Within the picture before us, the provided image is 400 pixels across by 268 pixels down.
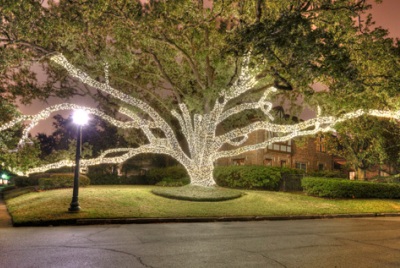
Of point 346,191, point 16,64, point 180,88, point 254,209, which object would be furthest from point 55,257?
point 346,191

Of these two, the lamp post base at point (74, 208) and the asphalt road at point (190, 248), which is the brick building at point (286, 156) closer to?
the lamp post base at point (74, 208)

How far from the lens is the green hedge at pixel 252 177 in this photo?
2742 cm

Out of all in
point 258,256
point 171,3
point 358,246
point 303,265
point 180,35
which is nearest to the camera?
point 303,265

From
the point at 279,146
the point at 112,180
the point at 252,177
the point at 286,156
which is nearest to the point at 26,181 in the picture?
the point at 112,180

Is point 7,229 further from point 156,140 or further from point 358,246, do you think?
point 156,140

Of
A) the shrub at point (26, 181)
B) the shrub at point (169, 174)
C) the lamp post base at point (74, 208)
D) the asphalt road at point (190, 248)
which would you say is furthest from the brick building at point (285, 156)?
the asphalt road at point (190, 248)

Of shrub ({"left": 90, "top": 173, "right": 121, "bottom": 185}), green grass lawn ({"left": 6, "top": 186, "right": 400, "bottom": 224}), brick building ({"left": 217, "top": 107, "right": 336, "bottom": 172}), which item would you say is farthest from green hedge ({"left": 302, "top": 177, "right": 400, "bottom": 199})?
shrub ({"left": 90, "top": 173, "right": 121, "bottom": 185})

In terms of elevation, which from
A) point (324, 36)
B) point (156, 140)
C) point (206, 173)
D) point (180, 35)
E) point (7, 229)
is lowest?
point (7, 229)

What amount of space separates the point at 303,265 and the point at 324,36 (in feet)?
32.4

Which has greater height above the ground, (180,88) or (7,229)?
(180,88)

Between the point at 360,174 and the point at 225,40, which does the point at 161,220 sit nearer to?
the point at 225,40

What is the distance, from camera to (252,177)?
2769 cm

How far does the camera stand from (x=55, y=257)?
254 inches

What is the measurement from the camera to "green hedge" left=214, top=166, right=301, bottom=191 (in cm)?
2742
